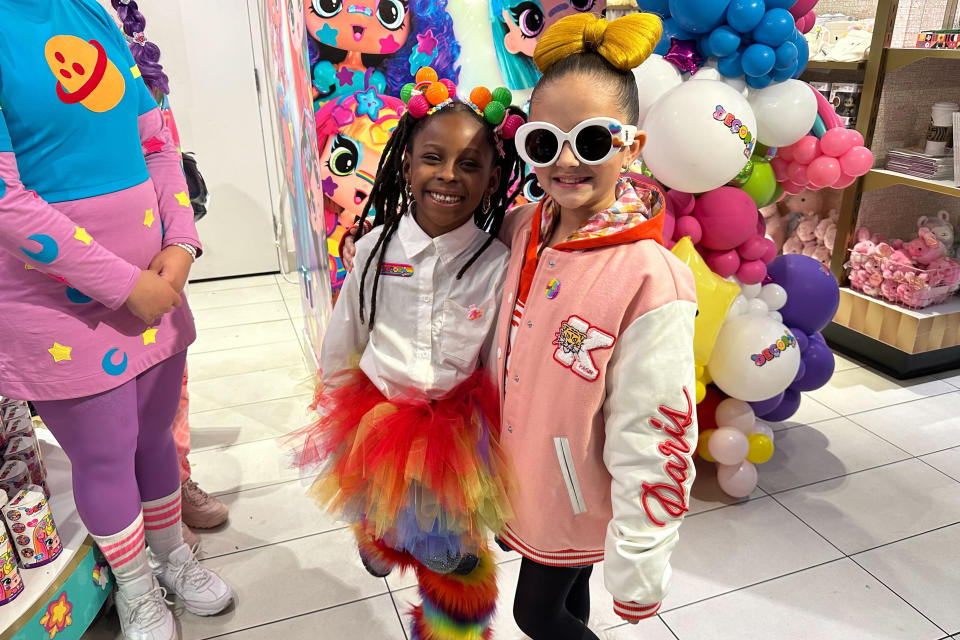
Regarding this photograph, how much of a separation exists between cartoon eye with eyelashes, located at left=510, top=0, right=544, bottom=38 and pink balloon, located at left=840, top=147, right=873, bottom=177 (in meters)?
1.26

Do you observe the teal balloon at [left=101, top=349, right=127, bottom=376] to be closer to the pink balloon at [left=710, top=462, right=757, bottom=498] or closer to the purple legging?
the purple legging

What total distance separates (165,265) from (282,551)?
972mm

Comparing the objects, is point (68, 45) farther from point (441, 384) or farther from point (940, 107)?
point (940, 107)

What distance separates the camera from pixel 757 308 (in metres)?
2.05

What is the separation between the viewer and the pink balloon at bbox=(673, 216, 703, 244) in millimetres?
1912

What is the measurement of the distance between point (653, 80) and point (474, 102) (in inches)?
36.0

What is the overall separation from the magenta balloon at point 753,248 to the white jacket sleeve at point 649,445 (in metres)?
1.10

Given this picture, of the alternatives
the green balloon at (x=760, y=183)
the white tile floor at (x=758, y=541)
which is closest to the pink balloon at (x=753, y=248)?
the green balloon at (x=760, y=183)

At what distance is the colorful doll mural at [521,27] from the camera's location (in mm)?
2643

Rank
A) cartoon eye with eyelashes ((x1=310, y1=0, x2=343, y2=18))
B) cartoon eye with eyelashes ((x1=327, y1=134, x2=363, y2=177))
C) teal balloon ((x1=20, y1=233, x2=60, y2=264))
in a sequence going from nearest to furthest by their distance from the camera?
teal balloon ((x1=20, y1=233, x2=60, y2=264)), cartoon eye with eyelashes ((x1=310, y1=0, x2=343, y2=18)), cartoon eye with eyelashes ((x1=327, y1=134, x2=363, y2=177))

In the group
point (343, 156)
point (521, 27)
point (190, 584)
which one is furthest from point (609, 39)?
point (343, 156)

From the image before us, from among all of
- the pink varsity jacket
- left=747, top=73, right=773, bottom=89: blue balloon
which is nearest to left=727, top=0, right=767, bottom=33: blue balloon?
left=747, top=73, right=773, bottom=89: blue balloon

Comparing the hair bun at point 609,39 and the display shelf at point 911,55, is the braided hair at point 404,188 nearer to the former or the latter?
the hair bun at point 609,39

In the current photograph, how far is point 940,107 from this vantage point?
9.48 ft
